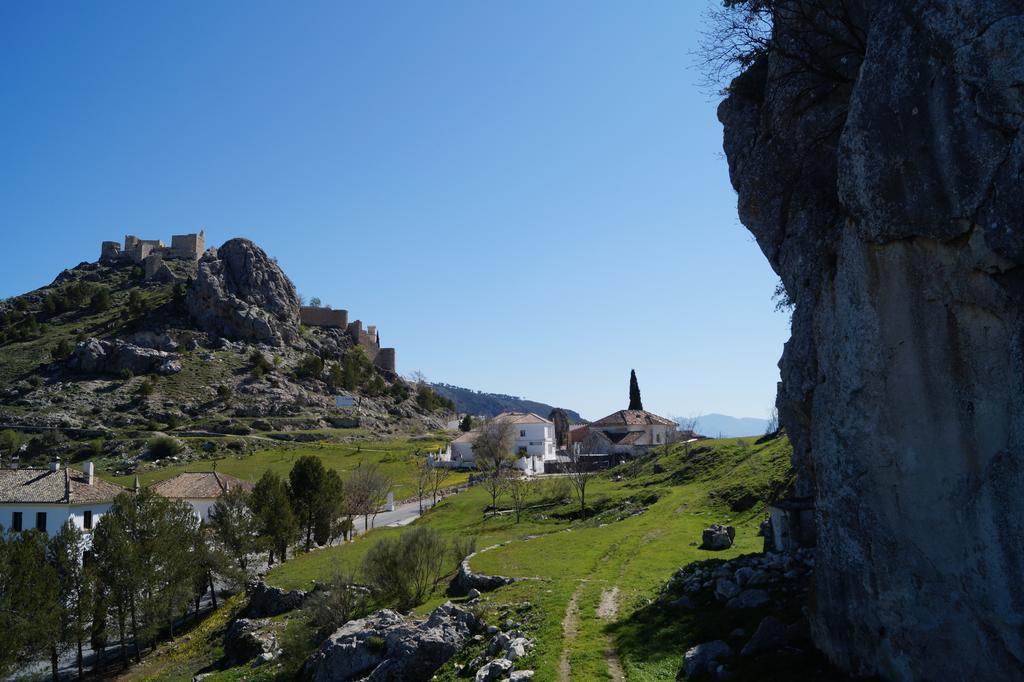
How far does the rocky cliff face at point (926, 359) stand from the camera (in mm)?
9336

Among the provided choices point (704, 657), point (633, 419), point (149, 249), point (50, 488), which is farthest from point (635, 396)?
point (149, 249)

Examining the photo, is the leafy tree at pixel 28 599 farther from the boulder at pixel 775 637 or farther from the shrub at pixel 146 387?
the shrub at pixel 146 387

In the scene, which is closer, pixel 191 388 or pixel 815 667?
pixel 815 667

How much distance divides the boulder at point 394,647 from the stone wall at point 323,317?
128 m

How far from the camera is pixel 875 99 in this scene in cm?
1100

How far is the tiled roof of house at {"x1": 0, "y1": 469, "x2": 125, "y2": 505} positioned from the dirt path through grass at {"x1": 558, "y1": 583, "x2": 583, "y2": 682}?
131 feet

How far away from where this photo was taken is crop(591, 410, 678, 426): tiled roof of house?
85.8 meters

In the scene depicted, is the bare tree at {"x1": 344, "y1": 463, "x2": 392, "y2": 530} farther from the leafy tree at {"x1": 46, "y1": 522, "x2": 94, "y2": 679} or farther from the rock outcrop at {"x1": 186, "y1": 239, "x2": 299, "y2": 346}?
the rock outcrop at {"x1": 186, "y1": 239, "x2": 299, "y2": 346}

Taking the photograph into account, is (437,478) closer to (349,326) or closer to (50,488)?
(50,488)

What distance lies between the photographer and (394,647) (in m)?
20.5

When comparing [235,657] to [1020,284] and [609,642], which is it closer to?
[609,642]

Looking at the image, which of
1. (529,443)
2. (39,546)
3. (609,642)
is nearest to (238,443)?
(529,443)

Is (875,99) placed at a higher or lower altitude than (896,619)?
higher

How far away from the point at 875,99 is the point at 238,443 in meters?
85.9
